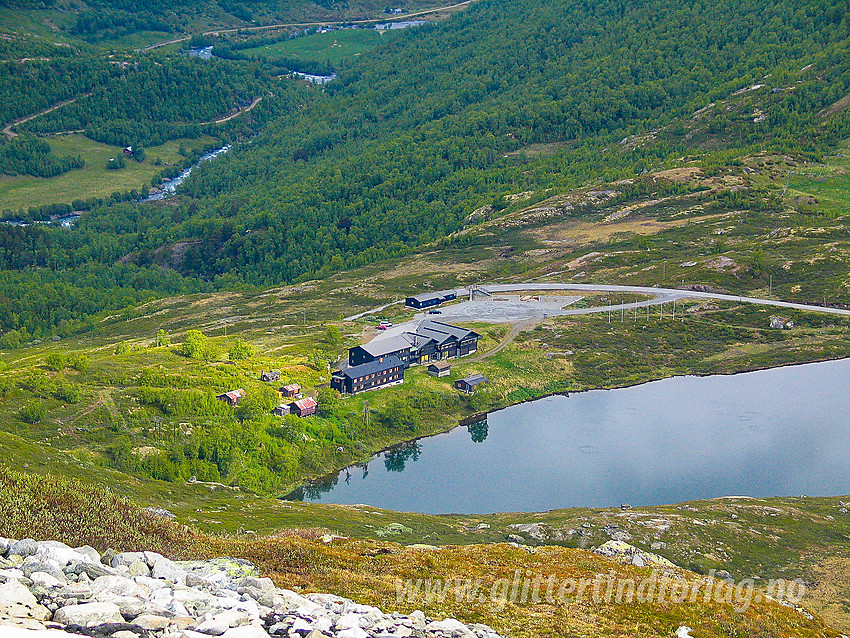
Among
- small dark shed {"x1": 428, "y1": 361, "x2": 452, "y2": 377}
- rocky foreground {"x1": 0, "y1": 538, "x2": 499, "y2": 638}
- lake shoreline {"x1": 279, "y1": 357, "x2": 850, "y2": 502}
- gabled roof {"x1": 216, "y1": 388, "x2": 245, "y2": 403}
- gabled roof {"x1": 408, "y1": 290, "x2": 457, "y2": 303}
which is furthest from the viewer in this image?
gabled roof {"x1": 408, "y1": 290, "x2": 457, "y2": 303}

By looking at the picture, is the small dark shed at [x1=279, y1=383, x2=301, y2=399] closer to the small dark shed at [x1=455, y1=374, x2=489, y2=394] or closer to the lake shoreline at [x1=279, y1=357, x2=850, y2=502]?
the lake shoreline at [x1=279, y1=357, x2=850, y2=502]

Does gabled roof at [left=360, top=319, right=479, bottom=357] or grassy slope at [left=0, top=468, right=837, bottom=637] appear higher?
grassy slope at [left=0, top=468, right=837, bottom=637]

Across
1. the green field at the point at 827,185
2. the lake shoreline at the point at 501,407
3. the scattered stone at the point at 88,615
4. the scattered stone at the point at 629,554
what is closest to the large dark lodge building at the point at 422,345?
the lake shoreline at the point at 501,407

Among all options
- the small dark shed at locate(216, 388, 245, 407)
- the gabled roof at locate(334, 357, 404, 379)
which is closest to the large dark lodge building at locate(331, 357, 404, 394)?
the gabled roof at locate(334, 357, 404, 379)

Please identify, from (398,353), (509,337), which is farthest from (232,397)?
(509,337)

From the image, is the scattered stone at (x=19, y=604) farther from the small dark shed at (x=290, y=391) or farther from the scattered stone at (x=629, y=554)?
the small dark shed at (x=290, y=391)

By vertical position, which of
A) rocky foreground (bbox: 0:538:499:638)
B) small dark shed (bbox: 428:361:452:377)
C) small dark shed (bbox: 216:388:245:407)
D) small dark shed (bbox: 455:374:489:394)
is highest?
rocky foreground (bbox: 0:538:499:638)
